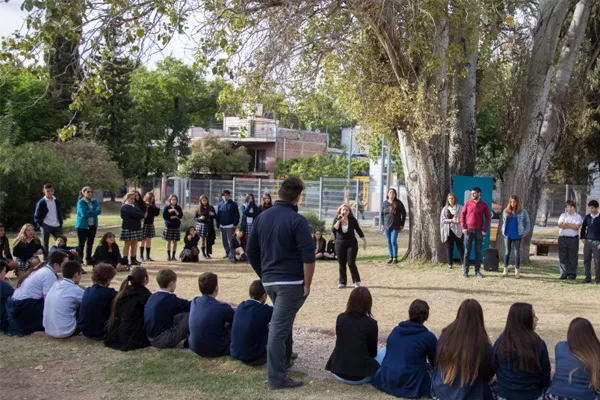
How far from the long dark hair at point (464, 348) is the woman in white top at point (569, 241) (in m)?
8.51

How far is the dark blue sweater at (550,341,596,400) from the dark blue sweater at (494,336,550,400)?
13 centimetres

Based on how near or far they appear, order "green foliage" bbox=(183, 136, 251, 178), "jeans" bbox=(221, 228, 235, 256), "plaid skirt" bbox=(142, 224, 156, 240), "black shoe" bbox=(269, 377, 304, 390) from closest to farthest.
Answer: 1. "black shoe" bbox=(269, 377, 304, 390)
2. "plaid skirt" bbox=(142, 224, 156, 240)
3. "jeans" bbox=(221, 228, 235, 256)
4. "green foliage" bbox=(183, 136, 251, 178)

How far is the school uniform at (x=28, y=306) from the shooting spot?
7633mm

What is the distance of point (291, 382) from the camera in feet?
19.0

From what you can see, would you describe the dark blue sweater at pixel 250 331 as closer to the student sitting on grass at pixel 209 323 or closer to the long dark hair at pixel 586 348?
the student sitting on grass at pixel 209 323

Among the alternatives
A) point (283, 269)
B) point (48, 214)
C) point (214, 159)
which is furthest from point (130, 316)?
point (214, 159)

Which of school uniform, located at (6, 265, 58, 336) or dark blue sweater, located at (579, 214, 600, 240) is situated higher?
dark blue sweater, located at (579, 214, 600, 240)

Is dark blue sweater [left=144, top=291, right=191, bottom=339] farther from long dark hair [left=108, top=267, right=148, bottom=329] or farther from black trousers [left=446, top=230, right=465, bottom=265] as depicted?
black trousers [left=446, top=230, right=465, bottom=265]

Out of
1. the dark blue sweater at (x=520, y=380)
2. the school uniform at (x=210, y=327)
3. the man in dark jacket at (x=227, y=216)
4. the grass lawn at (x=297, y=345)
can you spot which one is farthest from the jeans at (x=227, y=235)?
the dark blue sweater at (x=520, y=380)

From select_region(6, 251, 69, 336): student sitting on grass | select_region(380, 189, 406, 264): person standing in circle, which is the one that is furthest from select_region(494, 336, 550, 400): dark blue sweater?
select_region(380, 189, 406, 264): person standing in circle

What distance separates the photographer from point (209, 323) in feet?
21.4

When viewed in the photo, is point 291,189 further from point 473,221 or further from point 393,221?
point 393,221

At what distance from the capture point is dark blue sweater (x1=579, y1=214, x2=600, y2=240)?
12498 mm

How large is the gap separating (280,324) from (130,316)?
2112mm
